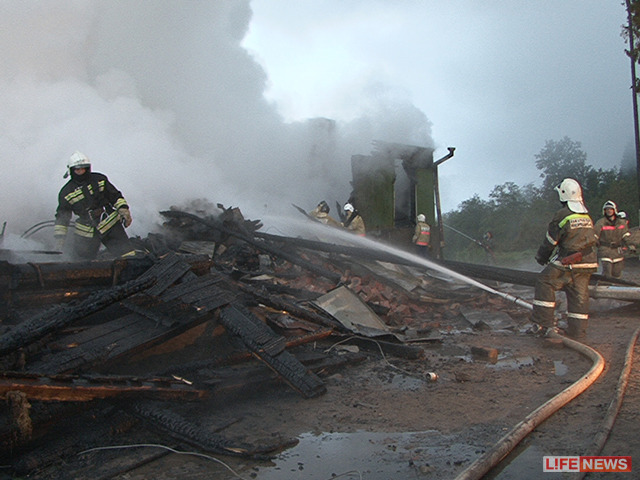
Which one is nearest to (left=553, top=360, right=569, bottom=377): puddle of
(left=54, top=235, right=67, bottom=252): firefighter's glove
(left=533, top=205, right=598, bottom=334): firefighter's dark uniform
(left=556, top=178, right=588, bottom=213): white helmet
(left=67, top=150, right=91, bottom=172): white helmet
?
(left=533, top=205, right=598, bottom=334): firefighter's dark uniform

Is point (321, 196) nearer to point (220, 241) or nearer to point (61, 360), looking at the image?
point (220, 241)

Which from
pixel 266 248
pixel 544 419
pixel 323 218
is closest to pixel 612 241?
pixel 323 218

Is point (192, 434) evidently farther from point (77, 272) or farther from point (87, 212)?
point (87, 212)

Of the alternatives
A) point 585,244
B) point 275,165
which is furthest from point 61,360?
point 275,165

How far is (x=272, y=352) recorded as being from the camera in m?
3.74

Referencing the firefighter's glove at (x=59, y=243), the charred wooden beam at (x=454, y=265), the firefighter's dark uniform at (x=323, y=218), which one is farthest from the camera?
the firefighter's dark uniform at (x=323, y=218)

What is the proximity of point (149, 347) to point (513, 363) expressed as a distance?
11.1 feet

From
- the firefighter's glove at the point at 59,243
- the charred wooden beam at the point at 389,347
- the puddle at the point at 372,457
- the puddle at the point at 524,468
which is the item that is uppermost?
the firefighter's glove at the point at 59,243

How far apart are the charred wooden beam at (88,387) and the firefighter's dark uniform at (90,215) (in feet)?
9.23

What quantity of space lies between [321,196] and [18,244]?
346 inches

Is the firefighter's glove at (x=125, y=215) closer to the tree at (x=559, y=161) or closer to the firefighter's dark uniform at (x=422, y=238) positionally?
the firefighter's dark uniform at (x=422, y=238)

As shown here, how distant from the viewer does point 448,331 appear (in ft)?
21.6

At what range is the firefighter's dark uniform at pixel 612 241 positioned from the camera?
10156 mm

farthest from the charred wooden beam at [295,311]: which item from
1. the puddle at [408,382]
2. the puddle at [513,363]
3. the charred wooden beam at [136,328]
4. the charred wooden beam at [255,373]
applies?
the puddle at [513,363]
